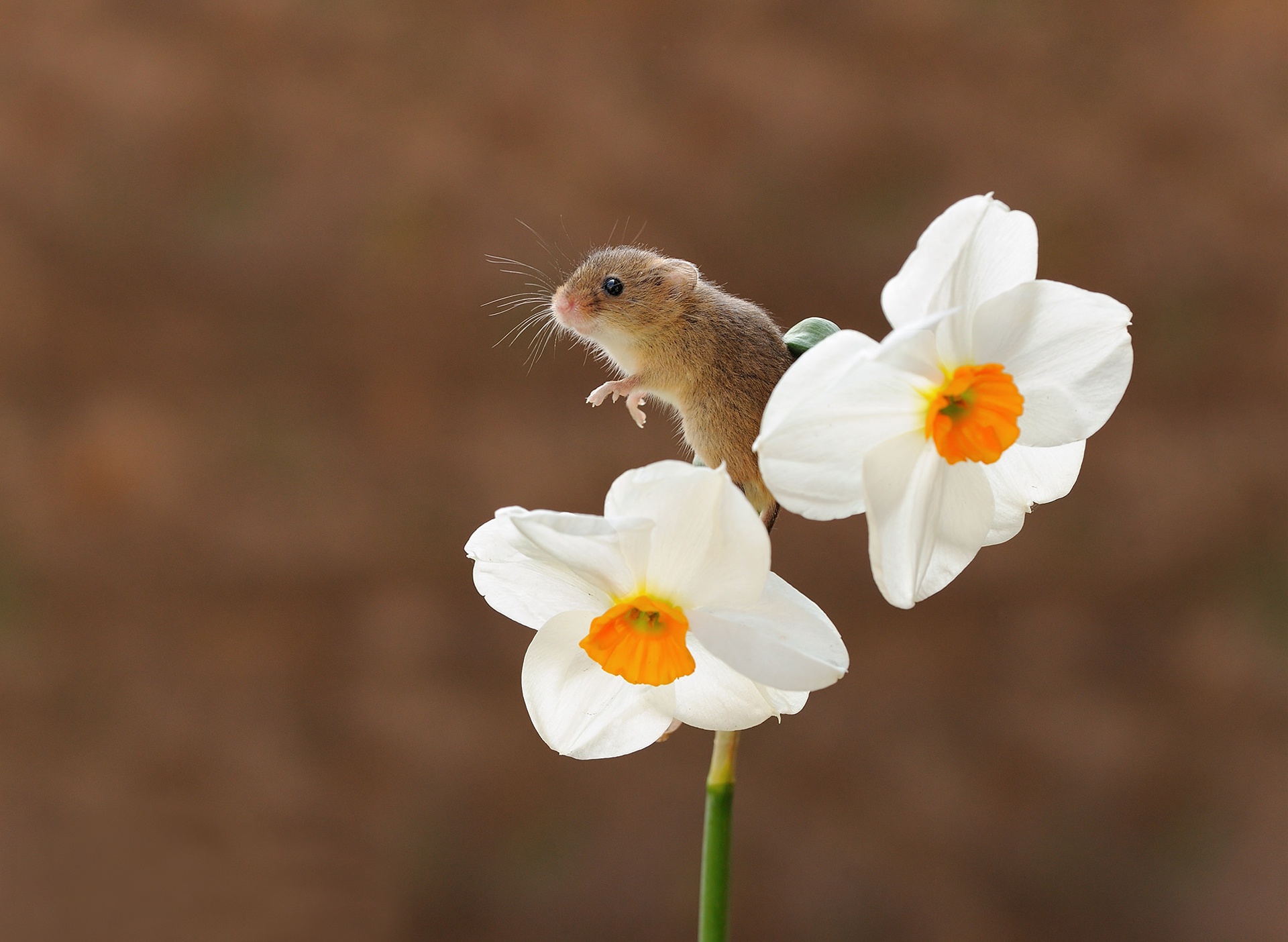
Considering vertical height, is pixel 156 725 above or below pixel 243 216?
below

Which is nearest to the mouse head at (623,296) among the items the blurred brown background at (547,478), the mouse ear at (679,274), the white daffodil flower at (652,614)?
the mouse ear at (679,274)

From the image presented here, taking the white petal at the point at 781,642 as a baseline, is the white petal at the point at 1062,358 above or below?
above

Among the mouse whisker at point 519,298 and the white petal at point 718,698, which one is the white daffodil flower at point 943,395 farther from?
the mouse whisker at point 519,298

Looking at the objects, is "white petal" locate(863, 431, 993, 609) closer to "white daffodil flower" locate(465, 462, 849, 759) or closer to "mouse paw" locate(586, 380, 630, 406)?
"white daffodil flower" locate(465, 462, 849, 759)

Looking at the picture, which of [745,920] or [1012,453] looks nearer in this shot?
[1012,453]

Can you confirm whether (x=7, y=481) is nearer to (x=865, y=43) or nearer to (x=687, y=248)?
(x=687, y=248)

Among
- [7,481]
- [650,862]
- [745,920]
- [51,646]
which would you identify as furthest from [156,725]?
[745,920]

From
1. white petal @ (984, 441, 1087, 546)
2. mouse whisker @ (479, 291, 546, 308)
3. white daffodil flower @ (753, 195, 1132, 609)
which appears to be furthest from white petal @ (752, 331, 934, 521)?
mouse whisker @ (479, 291, 546, 308)
